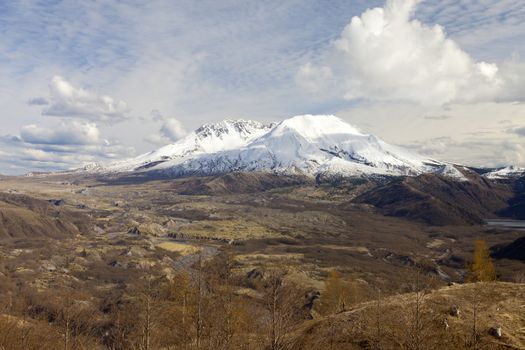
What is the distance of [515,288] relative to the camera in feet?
169

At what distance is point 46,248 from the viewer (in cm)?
19575

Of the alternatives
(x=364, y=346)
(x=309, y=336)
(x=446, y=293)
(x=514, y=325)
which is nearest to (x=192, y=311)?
(x=309, y=336)

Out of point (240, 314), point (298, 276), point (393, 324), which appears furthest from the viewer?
point (298, 276)

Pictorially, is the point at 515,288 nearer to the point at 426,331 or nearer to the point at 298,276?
the point at 426,331

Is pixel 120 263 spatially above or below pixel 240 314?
below

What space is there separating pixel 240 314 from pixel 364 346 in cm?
2131

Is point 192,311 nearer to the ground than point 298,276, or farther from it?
farther from it

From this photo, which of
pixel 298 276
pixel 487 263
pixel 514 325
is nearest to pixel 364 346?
pixel 514 325

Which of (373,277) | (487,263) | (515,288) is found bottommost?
(373,277)

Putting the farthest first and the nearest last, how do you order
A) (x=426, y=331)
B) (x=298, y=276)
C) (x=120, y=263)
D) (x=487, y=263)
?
(x=120, y=263) < (x=298, y=276) < (x=487, y=263) < (x=426, y=331)

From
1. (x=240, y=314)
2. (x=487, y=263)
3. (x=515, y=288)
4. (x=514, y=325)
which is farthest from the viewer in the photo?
(x=487, y=263)

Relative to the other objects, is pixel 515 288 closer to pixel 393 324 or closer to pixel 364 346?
pixel 393 324

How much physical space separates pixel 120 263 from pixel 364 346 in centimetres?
14812

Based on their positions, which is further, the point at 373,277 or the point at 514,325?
the point at 373,277
